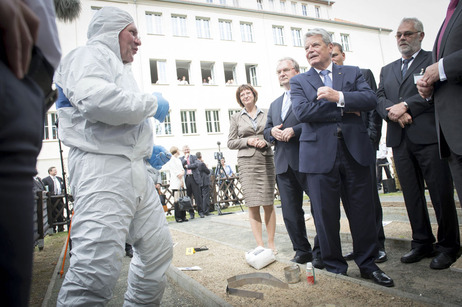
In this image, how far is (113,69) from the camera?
2.05 m

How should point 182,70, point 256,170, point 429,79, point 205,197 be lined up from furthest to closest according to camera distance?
point 182,70 < point 205,197 < point 256,170 < point 429,79

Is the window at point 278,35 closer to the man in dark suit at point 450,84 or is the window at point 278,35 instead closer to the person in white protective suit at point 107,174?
the man in dark suit at point 450,84

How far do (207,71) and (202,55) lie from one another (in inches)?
60.4

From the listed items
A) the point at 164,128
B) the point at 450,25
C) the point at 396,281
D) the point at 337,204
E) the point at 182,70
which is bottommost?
the point at 396,281

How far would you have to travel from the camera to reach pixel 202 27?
23516mm

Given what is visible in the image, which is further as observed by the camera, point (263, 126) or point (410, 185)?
point (263, 126)

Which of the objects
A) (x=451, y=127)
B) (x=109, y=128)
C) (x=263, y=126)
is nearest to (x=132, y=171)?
(x=109, y=128)

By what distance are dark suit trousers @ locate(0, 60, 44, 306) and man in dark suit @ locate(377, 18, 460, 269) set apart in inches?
126

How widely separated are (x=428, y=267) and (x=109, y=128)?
3.08 m

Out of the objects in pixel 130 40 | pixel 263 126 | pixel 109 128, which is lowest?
pixel 109 128

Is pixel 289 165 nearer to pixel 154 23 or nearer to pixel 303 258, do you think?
pixel 303 258

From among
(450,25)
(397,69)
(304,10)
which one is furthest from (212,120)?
(450,25)

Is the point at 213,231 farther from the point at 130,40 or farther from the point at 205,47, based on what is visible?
the point at 205,47

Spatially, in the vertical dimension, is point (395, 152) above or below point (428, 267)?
above
